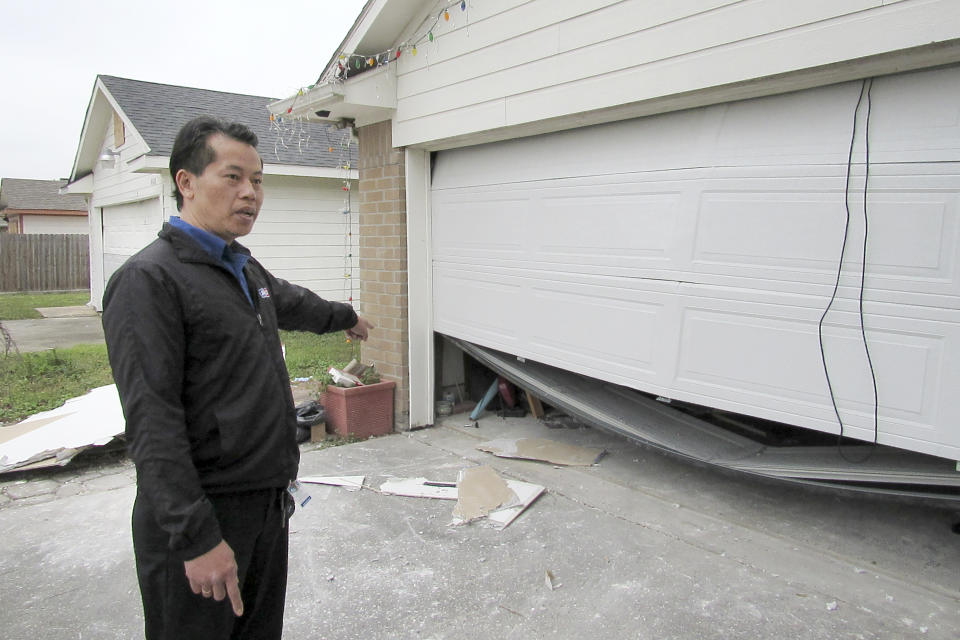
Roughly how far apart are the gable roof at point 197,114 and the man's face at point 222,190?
9036mm

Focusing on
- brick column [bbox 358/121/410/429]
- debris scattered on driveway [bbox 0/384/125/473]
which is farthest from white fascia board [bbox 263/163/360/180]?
debris scattered on driveway [bbox 0/384/125/473]

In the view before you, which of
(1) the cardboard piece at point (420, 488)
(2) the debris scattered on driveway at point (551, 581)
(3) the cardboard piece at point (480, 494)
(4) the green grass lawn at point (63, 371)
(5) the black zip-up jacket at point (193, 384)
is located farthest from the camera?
(4) the green grass lawn at point (63, 371)

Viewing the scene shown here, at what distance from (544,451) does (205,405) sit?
360 cm

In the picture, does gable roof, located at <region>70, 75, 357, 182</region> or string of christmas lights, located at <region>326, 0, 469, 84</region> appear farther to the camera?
gable roof, located at <region>70, 75, 357, 182</region>

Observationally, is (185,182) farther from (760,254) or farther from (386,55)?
(386,55)

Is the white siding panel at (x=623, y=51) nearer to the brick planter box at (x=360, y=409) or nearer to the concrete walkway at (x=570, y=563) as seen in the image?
the brick planter box at (x=360, y=409)

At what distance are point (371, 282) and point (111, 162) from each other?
10.1 metres

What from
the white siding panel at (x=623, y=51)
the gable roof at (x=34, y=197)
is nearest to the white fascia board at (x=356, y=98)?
the white siding panel at (x=623, y=51)

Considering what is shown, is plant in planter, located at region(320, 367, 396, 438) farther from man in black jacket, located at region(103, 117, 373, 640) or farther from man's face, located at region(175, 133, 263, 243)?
man's face, located at region(175, 133, 263, 243)

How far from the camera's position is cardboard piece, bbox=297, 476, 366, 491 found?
4.53 m

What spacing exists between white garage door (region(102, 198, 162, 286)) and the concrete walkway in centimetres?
833

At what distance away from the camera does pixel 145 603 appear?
182 cm

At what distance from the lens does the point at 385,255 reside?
5.88 m

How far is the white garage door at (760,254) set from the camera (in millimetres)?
2926
